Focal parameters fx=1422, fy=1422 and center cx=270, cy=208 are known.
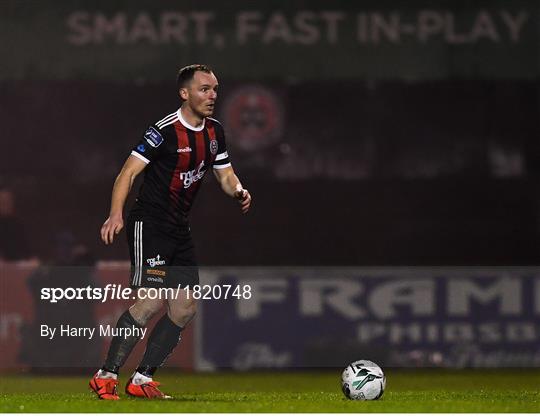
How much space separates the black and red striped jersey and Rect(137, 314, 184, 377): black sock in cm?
60

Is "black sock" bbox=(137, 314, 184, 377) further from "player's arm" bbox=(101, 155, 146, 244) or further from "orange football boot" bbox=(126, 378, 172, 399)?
"player's arm" bbox=(101, 155, 146, 244)

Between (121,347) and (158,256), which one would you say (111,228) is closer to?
(158,256)

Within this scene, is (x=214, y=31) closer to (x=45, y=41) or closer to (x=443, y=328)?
(x=45, y=41)

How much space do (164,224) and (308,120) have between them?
426 inches

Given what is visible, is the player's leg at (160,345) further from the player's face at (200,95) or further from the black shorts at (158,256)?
the player's face at (200,95)

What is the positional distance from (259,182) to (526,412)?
36.4 feet

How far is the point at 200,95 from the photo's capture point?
7.95 metres

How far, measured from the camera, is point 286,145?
725 inches

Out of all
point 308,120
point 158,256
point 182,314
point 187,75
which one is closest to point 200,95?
point 187,75

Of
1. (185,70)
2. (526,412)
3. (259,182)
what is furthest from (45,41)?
(526,412)

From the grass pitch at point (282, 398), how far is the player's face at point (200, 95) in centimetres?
163

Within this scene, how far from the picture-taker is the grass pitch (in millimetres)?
7367

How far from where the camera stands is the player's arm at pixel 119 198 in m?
7.44

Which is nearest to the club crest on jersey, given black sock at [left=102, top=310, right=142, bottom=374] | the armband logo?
the armband logo
